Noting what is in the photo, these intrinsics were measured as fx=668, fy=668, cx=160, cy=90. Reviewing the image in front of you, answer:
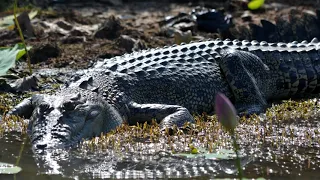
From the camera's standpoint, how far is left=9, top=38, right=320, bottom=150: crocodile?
5.36m

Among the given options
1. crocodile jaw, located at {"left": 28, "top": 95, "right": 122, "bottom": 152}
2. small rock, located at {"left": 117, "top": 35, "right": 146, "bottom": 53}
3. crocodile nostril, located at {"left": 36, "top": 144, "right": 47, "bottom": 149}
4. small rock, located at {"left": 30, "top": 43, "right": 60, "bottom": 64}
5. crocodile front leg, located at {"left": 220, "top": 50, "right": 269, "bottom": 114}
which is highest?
small rock, located at {"left": 117, "top": 35, "right": 146, "bottom": 53}

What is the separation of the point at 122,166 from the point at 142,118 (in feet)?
4.79

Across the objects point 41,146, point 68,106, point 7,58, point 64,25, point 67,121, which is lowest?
point 41,146

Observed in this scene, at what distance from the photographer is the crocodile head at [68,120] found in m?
5.04

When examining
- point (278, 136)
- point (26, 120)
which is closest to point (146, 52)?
point (26, 120)

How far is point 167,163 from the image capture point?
4.59 metres

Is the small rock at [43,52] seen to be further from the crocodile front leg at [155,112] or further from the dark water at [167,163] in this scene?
the dark water at [167,163]

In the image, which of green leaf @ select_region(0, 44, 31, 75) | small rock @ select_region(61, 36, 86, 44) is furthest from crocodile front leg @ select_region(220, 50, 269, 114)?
small rock @ select_region(61, 36, 86, 44)

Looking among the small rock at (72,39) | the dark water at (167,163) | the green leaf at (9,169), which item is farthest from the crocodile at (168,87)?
the small rock at (72,39)

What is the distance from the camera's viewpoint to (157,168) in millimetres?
4488

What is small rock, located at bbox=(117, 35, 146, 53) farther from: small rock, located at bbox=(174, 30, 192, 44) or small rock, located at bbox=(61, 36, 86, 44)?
small rock, located at bbox=(61, 36, 86, 44)

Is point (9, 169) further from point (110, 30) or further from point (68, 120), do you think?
point (110, 30)

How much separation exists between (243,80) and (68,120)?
213 centimetres

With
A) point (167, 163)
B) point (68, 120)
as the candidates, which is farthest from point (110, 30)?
point (167, 163)
